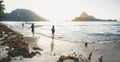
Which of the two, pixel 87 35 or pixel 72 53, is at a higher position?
pixel 72 53

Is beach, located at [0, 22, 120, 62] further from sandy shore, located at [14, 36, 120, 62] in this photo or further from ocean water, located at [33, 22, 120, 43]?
ocean water, located at [33, 22, 120, 43]

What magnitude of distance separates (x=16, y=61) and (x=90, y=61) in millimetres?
5665

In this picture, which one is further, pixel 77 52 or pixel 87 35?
pixel 87 35

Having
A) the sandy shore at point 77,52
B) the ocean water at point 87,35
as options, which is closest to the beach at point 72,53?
the sandy shore at point 77,52

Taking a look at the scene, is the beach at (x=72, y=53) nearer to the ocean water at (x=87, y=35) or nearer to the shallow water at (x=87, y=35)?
the ocean water at (x=87, y=35)

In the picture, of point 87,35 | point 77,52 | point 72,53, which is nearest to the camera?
point 72,53

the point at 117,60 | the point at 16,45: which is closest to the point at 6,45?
the point at 16,45

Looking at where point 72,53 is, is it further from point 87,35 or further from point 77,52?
point 87,35

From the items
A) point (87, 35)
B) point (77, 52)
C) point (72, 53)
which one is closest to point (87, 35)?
point (87, 35)

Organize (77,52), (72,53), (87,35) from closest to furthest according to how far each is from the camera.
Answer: (72,53) → (77,52) → (87,35)

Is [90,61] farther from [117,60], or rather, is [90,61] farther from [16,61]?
[16,61]

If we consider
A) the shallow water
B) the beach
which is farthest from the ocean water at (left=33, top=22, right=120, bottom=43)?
the beach

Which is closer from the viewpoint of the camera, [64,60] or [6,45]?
[64,60]

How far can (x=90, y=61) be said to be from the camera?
509 inches
